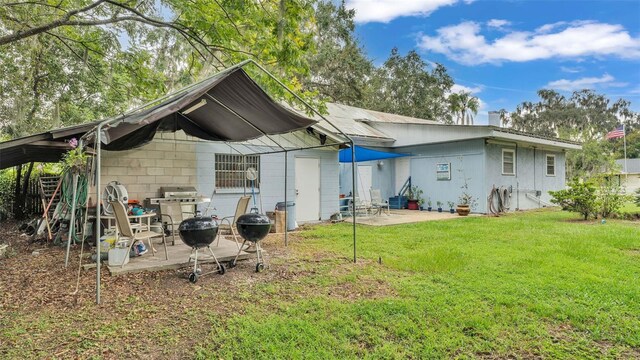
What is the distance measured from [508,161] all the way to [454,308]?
1126cm

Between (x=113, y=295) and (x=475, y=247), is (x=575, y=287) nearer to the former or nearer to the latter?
(x=475, y=247)

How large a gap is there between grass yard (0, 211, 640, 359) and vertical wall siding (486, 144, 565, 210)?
6865mm

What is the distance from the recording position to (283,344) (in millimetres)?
2852

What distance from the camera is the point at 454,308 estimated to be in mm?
3543

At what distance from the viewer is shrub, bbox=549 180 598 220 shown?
10055mm

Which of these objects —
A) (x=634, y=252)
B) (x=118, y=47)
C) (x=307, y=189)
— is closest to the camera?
(x=634, y=252)

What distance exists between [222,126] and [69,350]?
4346 millimetres

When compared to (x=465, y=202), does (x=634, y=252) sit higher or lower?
lower

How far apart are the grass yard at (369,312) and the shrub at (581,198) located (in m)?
5.04

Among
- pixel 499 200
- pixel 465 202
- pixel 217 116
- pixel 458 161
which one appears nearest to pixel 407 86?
pixel 458 161

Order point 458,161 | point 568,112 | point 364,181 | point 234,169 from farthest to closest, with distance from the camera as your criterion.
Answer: point 568,112 < point 364,181 < point 458,161 < point 234,169

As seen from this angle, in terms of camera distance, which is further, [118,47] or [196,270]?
[118,47]

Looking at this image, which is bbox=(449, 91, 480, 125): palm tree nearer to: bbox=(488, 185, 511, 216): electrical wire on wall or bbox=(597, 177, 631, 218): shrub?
bbox=(488, 185, 511, 216): electrical wire on wall

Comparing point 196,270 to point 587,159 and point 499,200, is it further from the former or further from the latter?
point 587,159
